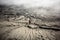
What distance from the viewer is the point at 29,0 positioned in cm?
635

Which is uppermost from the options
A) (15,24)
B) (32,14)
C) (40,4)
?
(40,4)

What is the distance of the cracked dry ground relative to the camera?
2.83 meters

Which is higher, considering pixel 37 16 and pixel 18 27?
pixel 37 16

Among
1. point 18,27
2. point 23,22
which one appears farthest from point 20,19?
point 18,27

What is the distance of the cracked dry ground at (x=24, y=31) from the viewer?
2.83 m

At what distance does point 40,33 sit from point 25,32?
0.62m

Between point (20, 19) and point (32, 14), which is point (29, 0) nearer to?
point (32, 14)

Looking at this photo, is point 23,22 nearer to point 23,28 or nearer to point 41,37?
point 23,28

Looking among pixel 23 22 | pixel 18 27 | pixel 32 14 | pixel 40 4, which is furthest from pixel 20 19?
pixel 40 4

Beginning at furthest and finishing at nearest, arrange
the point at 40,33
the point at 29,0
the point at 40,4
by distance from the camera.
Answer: the point at 29,0
the point at 40,4
the point at 40,33

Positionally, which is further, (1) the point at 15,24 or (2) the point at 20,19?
(2) the point at 20,19

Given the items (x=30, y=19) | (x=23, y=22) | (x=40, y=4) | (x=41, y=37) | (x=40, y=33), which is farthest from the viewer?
(x=40, y=4)

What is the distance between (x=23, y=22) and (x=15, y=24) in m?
0.40

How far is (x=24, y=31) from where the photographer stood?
3.13 m
